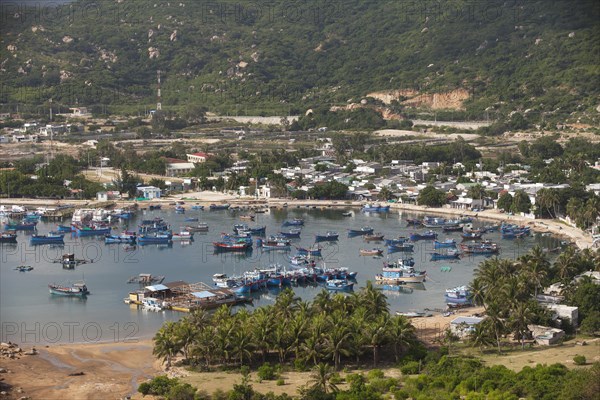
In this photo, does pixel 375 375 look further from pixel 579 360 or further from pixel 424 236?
pixel 424 236

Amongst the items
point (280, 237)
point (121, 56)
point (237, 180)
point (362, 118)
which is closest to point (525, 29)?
point (362, 118)

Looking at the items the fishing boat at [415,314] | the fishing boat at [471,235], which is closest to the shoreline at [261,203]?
the fishing boat at [471,235]

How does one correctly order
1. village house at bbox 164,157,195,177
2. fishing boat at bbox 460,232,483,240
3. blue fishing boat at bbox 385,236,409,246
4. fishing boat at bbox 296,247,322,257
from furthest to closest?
village house at bbox 164,157,195,177, fishing boat at bbox 460,232,483,240, blue fishing boat at bbox 385,236,409,246, fishing boat at bbox 296,247,322,257

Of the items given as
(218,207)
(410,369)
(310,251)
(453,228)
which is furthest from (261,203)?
(410,369)

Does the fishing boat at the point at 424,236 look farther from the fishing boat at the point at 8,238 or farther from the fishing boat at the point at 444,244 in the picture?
the fishing boat at the point at 8,238

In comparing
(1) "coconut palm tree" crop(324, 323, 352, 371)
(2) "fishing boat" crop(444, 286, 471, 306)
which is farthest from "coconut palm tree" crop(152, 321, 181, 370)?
(2) "fishing boat" crop(444, 286, 471, 306)

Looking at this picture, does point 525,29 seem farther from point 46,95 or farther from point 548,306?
point 548,306

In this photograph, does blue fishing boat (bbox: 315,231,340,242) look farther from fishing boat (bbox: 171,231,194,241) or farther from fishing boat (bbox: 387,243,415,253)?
fishing boat (bbox: 171,231,194,241)
